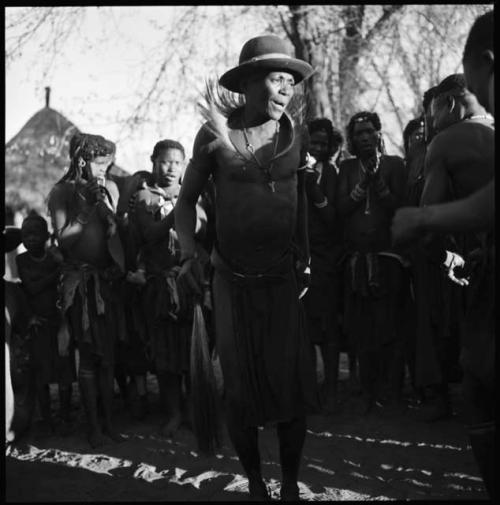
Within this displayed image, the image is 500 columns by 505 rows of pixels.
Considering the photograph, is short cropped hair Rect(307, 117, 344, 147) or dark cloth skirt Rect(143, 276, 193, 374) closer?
dark cloth skirt Rect(143, 276, 193, 374)

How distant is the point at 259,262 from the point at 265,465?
1.55m

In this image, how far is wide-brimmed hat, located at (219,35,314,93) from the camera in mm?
4004

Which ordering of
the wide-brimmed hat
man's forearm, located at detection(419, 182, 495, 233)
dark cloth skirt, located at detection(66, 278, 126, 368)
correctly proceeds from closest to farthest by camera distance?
man's forearm, located at detection(419, 182, 495, 233) < the wide-brimmed hat < dark cloth skirt, located at detection(66, 278, 126, 368)

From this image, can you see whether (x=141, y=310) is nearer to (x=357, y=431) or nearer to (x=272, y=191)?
(x=357, y=431)

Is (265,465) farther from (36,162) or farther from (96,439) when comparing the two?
(36,162)

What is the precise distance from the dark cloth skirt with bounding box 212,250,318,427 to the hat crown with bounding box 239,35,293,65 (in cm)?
109

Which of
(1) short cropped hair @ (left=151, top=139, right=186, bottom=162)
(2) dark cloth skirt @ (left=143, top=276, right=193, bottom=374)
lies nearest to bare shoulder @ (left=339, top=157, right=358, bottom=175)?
(1) short cropped hair @ (left=151, top=139, right=186, bottom=162)

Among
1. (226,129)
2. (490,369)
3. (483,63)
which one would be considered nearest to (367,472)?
(490,369)

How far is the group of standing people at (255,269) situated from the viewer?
4039 millimetres

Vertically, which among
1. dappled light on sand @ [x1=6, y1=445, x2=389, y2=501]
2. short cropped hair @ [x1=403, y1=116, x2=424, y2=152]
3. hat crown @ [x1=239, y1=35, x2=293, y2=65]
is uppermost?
short cropped hair @ [x1=403, y1=116, x2=424, y2=152]

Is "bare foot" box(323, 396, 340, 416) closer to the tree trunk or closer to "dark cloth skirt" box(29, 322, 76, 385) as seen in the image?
"dark cloth skirt" box(29, 322, 76, 385)

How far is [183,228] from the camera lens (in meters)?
4.25

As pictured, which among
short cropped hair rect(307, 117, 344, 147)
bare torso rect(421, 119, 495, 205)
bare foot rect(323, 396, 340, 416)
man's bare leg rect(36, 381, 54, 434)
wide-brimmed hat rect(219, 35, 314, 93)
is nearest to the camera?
bare torso rect(421, 119, 495, 205)

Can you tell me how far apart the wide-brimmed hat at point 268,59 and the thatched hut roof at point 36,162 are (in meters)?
12.5
